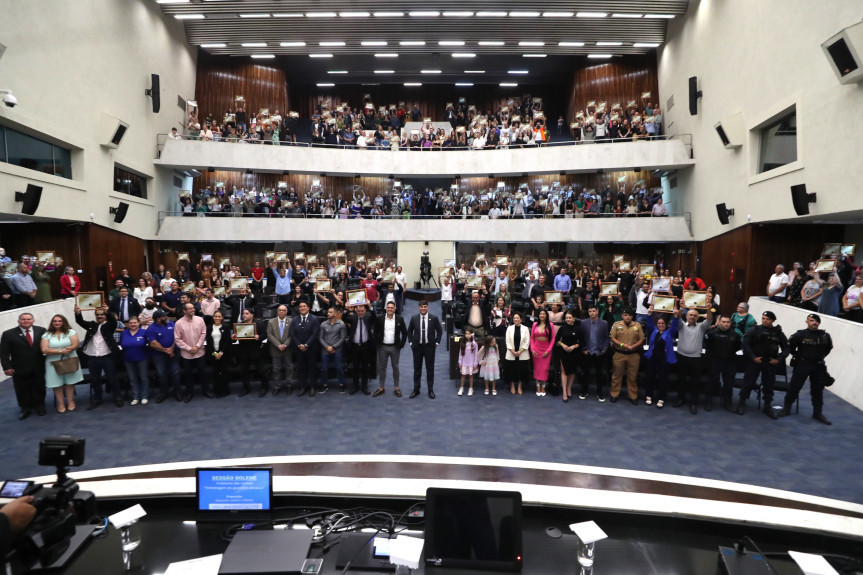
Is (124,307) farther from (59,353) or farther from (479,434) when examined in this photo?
(479,434)

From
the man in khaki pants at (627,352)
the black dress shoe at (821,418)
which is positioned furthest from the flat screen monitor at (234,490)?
the black dress shoe at (821,418)

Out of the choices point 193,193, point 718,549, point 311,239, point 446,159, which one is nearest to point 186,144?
point 193,193

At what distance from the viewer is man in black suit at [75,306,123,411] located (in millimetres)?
7449

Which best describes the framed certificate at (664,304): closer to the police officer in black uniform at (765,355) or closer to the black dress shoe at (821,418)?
the police officer in black uniform at (765,355)

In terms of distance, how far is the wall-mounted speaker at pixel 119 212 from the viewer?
15.1 meters

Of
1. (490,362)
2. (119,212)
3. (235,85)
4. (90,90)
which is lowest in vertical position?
(490,362)

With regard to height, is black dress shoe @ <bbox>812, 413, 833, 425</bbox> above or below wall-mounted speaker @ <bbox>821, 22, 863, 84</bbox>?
below

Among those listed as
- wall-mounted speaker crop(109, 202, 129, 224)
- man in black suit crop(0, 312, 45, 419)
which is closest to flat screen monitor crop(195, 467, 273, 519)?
man in black suit crop(0, 312, 45, 419)

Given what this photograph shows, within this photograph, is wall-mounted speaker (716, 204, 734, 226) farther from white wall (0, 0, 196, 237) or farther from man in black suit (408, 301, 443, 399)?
white wall (0, 0, 196, 237)

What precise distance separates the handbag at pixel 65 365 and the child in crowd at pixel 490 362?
6.65m

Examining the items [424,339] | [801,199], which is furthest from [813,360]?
[424,339]

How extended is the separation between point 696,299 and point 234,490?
9.23 meters

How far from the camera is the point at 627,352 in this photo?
25.2ft

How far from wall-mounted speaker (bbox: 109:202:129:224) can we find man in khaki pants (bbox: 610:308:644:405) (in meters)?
15.7
